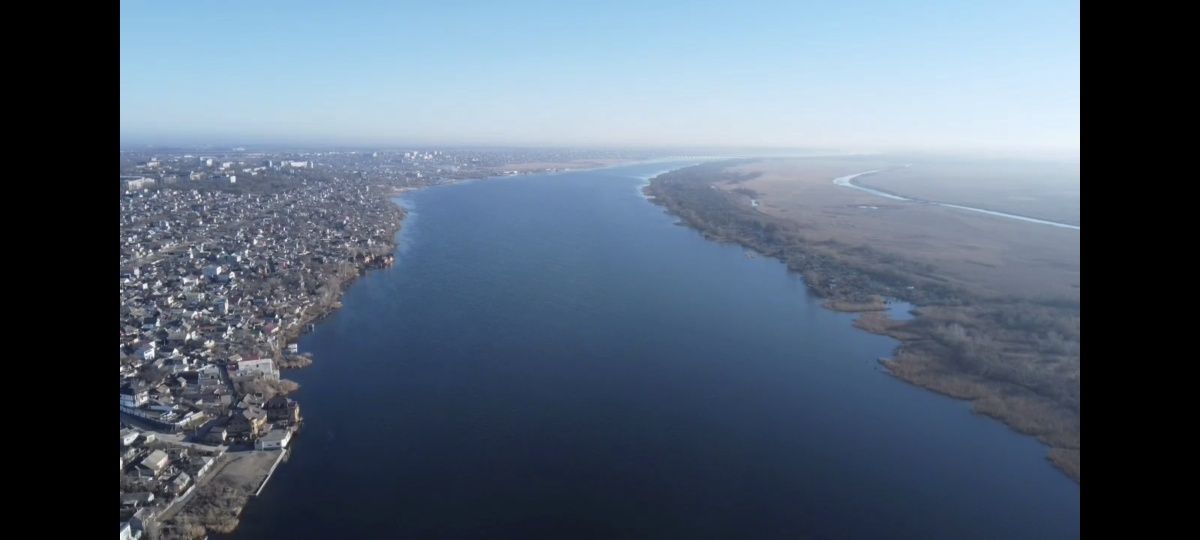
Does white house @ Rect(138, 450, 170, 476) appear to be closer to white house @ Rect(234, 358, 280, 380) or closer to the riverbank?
the riverbank

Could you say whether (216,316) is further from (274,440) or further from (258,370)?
(274,440)

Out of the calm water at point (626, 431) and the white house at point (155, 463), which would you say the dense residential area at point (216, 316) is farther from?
the calm water at point (626, 431)

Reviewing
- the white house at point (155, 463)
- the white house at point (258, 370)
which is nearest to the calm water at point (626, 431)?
the white house at point (258, 370)

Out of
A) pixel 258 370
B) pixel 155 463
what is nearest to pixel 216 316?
pixel 258 370

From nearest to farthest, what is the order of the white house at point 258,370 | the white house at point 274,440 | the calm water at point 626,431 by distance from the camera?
the calm water at point 626,431 → the white house at point 274,440 → the white house at point 258,370

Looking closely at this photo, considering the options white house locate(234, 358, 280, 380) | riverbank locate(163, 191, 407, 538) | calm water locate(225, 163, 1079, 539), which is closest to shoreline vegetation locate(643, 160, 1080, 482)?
calm water locate(225, 163, 1079, 539)
